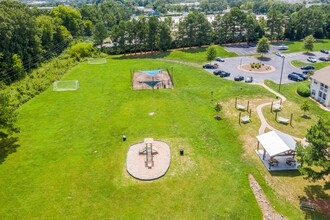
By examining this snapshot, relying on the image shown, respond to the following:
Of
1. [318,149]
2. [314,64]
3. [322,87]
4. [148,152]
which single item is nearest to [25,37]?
[148,152]

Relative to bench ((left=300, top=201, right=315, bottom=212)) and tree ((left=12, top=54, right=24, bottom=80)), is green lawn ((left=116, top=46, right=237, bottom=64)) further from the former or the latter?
bench ((left=300, top=201, right=315, bottom=212))

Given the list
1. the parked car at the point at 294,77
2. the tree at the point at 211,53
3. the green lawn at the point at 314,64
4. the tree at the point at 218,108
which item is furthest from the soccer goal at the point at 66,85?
the green lawn at the point at 314,64

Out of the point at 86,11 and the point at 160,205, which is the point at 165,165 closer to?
the point at 160,205

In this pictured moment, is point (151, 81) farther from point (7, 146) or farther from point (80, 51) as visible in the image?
point (80, 51)

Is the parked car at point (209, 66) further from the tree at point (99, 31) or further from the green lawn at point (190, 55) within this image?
the tree at point (99, 31)

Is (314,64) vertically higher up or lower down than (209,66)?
higher up
